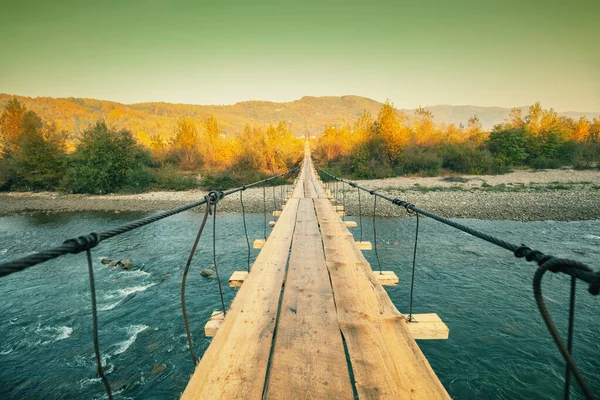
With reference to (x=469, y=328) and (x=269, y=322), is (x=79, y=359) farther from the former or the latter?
(x=469, y=328)

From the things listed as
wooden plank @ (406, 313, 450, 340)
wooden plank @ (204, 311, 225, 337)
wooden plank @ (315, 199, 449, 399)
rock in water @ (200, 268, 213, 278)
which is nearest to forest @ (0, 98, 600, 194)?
rock in water @ (200, 268, 213, 278)

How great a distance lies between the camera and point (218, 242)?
1109cm

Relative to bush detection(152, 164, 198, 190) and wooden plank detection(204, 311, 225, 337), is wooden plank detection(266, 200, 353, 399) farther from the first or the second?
bush detection(152, 164, 198, 190)

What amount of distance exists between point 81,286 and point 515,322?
1084 centimetres

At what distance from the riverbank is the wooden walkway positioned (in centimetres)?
1337

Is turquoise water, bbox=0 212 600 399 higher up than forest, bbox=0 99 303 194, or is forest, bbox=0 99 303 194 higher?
forest, bbox=0 99 303 194

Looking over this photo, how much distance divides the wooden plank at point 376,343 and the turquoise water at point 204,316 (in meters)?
3.45

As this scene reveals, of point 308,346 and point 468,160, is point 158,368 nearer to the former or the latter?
point 308,346

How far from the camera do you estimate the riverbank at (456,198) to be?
1438cm

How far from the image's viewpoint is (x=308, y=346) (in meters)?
1.84

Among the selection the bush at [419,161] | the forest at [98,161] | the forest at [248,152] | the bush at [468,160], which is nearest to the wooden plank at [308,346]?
the forest at [98,161]

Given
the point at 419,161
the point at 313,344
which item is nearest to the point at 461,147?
the point at 419,161

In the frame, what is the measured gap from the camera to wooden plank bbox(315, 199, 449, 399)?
1.52 meters

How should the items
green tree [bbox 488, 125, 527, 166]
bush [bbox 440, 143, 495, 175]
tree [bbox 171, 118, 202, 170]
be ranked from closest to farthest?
bush [bbox 440, 143, 495, 175] → green tree [bbox 488, 125, 527, 166] → tree [bbox 171, 118, 202, 170]
